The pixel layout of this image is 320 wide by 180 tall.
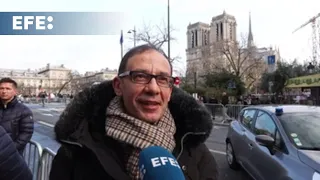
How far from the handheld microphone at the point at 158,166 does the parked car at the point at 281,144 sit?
2938 mm

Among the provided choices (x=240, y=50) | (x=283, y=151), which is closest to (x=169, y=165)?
(x=283, y=151)

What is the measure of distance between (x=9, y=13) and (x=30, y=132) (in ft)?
47.1

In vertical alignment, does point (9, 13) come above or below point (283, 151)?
above

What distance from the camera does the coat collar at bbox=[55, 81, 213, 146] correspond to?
5.19ft

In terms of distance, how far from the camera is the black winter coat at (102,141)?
4.85 feet

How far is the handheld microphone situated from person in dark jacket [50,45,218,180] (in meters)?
0.38

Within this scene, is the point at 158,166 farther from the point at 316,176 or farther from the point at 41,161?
the point at 41,161

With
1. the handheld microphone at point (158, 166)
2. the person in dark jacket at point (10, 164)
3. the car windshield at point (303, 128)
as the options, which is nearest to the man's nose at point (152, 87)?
the handheld microphone at point (158, 166)

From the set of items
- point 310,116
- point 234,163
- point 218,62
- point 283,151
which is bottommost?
point 234,163

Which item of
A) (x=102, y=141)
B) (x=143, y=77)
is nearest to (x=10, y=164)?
(x=102, y=141)

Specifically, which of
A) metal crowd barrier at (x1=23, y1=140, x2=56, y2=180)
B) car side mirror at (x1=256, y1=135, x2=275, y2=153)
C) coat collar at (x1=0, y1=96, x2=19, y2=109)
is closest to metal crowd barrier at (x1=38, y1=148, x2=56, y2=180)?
metal crowd barrier at (x1=23, y1=140, x2=56, y2=180)

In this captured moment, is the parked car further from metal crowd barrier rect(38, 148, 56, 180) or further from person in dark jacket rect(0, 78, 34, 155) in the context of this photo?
person in dark jacket rect(0, 78, 34, 155)

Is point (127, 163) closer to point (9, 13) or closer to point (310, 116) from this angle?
point (310, 116)

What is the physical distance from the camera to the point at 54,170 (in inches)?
61.7
